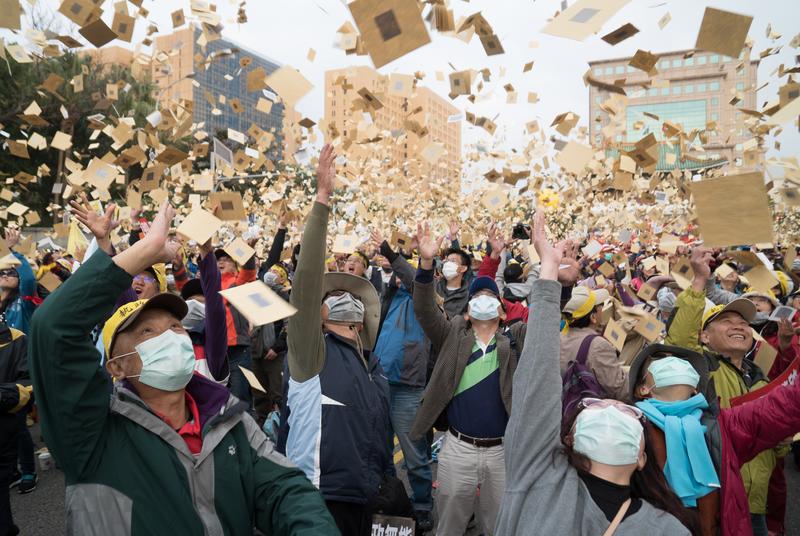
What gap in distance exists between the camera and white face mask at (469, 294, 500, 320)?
14.1 feet

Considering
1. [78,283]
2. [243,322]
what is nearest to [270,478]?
[78,283]

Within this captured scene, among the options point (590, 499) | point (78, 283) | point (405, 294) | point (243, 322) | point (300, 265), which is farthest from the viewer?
point (243, 322)

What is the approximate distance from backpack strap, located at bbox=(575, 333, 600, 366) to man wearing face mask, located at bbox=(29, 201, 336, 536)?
2.26 metres

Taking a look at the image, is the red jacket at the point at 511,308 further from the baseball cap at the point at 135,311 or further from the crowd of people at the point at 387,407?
the baseball cap at the point at 135,311

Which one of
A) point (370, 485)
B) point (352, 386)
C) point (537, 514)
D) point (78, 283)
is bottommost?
point (370, 485)

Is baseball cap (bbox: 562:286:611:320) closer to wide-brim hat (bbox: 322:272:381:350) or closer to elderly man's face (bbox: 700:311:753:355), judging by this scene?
elderly man's face (bbox: 700:311:753:355)

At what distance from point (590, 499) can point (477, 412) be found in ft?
6.79

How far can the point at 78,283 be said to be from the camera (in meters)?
1.76

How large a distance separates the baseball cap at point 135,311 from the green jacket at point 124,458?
0.92 ft

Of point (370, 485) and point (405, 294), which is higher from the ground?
point (405, 294)

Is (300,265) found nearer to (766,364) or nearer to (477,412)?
(477,412)

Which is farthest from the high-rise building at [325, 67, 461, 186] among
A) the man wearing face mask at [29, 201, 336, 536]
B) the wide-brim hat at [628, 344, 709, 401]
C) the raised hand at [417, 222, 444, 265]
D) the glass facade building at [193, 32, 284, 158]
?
the man wearing face mask at [29, 201, 336, 536]

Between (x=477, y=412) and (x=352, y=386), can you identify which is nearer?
(x=352, y=386)

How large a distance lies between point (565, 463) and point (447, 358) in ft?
7.08
